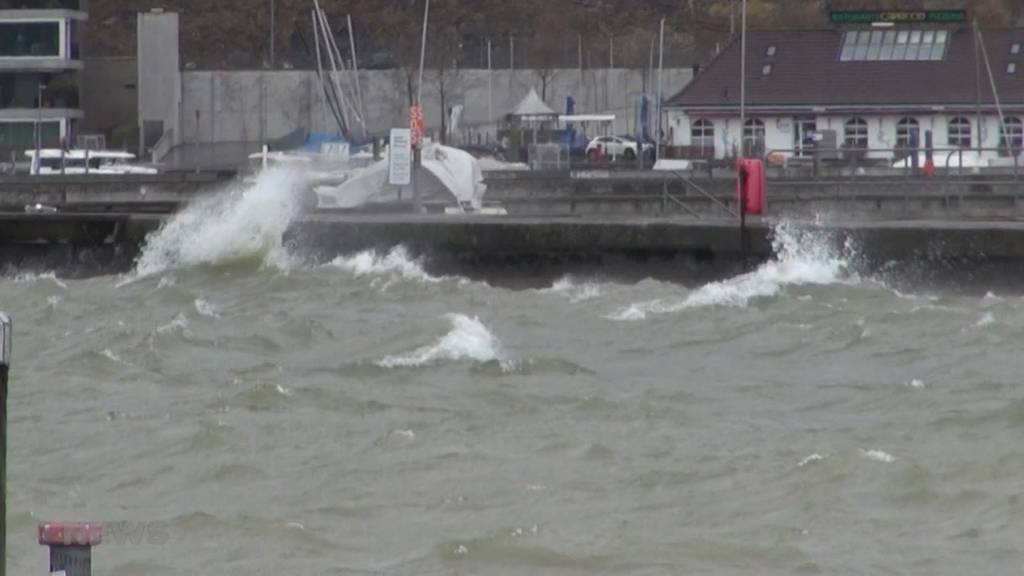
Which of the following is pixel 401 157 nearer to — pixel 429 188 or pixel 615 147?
pixel 429 188

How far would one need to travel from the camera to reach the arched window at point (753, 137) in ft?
181

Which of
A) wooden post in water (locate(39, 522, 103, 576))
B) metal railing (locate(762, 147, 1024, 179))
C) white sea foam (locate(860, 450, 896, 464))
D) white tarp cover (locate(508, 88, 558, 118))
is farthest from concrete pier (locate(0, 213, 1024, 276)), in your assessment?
white tarp cover (locate(508, 88, 558, 118))

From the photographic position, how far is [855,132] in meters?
59.4

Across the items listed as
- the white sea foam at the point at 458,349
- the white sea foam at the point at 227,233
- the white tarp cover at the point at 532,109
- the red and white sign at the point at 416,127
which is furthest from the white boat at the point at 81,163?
the white sea foam at the point at 458,349

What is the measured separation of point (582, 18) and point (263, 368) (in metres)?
63.0

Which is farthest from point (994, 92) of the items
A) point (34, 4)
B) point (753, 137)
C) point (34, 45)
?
point (34, 4)

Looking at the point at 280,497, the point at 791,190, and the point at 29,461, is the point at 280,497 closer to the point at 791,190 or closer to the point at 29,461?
the point at 29,461

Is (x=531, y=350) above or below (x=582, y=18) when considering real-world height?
below

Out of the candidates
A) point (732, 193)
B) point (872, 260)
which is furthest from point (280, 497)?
point (732, 193)

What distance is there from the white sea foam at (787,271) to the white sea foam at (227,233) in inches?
265

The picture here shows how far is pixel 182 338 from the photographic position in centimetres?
2169

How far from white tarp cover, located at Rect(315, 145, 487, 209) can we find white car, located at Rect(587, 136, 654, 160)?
22.4 m

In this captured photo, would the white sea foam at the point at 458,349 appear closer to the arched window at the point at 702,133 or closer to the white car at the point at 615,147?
the white car at the point at 615,147

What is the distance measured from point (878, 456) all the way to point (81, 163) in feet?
146
